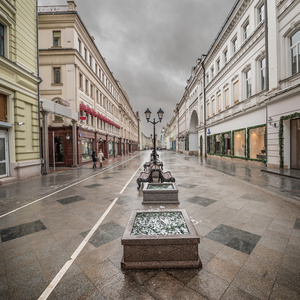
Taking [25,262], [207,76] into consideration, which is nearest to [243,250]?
[25,262]

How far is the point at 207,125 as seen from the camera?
26.0 metres

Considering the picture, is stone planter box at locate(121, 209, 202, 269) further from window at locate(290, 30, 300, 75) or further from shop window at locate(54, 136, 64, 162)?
shop window at locate(54, 136, 64, 162)

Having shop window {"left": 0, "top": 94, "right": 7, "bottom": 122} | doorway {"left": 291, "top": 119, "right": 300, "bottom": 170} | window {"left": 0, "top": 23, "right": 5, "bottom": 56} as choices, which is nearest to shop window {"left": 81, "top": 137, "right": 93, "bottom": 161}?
shop window {"left": 0, "top": 94, "right": 7, "bottom": 122}

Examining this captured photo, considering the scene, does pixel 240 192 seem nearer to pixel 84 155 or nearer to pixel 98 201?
pixel 98 201

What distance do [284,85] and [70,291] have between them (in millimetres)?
14602

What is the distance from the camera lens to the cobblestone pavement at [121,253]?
2.11m

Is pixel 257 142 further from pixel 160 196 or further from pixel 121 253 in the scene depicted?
pixel 121 253

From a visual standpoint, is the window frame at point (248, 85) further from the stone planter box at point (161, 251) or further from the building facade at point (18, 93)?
the building facade at point (18, 93)

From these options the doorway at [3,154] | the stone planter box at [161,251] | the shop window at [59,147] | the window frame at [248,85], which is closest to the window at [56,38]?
the shop window at [59,147]

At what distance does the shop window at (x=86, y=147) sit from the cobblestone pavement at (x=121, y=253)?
44.2 ft

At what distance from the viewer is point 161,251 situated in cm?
250

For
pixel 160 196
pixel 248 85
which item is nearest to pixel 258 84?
pixel 248 85

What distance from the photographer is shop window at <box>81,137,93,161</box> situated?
1880cm

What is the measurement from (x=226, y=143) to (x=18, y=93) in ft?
67.2
